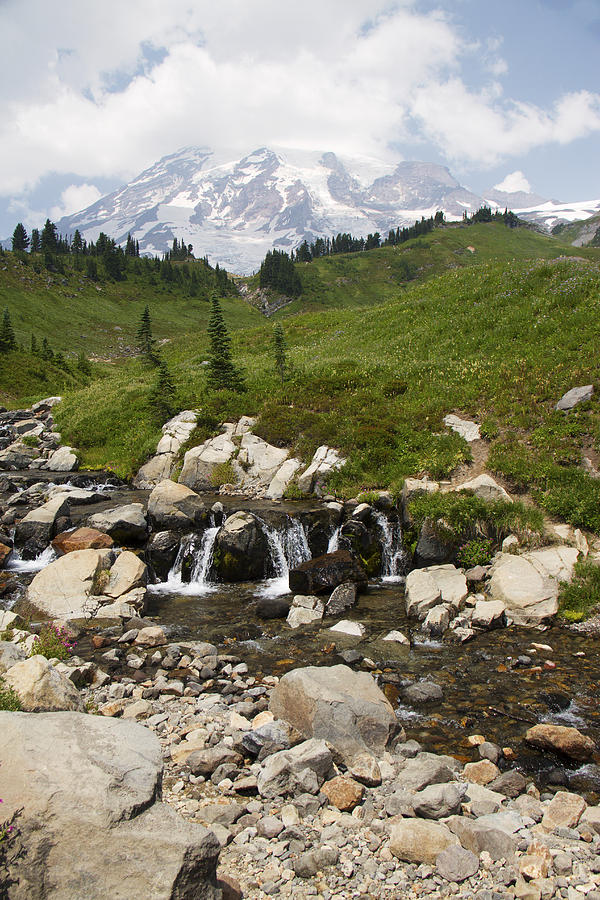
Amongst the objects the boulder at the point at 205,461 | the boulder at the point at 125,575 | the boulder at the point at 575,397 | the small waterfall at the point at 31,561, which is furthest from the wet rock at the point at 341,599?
the boulder at the point at 575,397

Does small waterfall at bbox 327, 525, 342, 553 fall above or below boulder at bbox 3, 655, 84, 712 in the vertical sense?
below

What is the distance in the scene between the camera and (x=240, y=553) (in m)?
17.9

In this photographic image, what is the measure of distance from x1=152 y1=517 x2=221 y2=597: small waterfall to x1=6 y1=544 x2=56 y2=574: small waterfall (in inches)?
178

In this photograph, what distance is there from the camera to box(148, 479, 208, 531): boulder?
19.6 metres

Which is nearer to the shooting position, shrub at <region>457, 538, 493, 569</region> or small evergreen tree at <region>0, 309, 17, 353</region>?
shrub at <region>457, 538, 493, 569</region>

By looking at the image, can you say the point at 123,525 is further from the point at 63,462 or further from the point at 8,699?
the point at 63,462

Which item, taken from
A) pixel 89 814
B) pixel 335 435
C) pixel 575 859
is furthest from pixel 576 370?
pixel 89 814

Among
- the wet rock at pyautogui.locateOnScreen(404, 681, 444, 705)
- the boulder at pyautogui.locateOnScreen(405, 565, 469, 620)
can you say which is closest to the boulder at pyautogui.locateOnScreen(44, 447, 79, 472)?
the boulder at pyautogui.locateOnScreen(405, 565, 469, 620)

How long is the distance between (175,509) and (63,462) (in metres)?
15.4

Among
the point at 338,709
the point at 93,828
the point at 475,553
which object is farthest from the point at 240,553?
the point at 93,828

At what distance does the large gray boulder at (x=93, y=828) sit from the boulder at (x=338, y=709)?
3442 millimetres

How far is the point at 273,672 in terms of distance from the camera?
35.1 ft

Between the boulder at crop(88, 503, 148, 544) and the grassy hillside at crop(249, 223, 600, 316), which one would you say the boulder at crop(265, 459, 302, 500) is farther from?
the grassy hillside at crop(249, 223, 600, 316)

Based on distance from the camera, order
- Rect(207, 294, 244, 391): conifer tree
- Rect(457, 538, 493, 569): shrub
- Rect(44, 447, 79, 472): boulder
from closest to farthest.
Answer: Rect(457, 538, 493, 569): shrub, Rect(44, 447, 79, 472): boulder, Rect(207, 294, 244, 391): conifer tree
